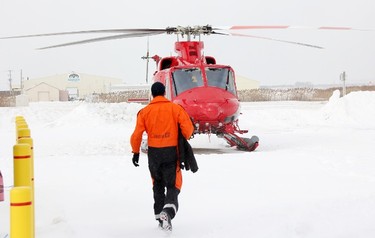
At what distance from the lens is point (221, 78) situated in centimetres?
1363

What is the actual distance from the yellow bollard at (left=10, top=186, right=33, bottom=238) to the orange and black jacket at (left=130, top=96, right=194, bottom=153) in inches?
110

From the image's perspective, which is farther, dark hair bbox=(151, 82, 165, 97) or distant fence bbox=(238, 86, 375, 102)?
distant fence bbox=(238, 86, 375, 102)

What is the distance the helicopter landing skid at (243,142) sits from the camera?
14.1 meters

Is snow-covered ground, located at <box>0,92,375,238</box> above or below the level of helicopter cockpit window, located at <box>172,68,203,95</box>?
below

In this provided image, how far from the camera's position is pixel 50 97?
7462 cm

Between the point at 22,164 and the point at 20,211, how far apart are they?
6.49ft

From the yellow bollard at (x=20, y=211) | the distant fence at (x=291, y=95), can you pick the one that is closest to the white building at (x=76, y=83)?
the distant fence at (x=291, y=95)

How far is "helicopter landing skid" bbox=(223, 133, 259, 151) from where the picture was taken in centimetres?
1412

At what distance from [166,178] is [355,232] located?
2.08 metres

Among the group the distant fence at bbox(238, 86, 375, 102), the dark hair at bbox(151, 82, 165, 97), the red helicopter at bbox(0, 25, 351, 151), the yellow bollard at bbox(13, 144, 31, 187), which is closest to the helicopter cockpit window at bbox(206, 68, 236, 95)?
the red helicopter at bbox(0, 25, 351, 151)

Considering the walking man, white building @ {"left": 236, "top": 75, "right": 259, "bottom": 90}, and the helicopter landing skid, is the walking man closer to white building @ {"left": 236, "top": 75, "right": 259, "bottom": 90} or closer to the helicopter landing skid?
the helicopter landing skid

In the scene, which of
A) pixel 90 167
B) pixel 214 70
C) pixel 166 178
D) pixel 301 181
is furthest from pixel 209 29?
pixel 166 178

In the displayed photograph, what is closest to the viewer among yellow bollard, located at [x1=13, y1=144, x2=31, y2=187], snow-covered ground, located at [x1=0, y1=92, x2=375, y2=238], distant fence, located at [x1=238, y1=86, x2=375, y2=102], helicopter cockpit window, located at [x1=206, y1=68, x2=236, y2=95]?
yellow bollard, located at [x1=13, y1=144, x2=31, y2=187]

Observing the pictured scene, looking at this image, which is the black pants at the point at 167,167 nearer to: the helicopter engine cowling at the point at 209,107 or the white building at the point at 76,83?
the helicopter engine cowling at the point at 209,107
